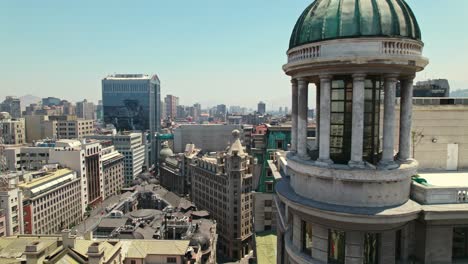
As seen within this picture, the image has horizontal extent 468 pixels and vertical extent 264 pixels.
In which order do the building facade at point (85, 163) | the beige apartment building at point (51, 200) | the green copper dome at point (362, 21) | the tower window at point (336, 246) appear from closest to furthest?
the green copper dome at point (362, 21) < the tower window at point (336, 246) < the beige apartment building at point (51, 200) < the building facade at point (85, 163)

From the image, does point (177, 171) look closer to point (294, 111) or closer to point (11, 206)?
point (11, 206)

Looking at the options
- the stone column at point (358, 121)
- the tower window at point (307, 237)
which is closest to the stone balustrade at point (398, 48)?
the stone column at point (358, 121)

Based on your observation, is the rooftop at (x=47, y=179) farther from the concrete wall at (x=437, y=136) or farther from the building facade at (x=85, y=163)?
the concrete wall at (x=437, y=136)

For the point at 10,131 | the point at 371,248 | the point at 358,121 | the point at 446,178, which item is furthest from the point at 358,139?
the point at 10,131

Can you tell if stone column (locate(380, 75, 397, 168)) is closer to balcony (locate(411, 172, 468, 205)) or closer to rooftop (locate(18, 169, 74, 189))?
balcony (locate(411, 172, 468, 205))

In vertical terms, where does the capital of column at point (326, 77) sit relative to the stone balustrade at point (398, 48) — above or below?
below
